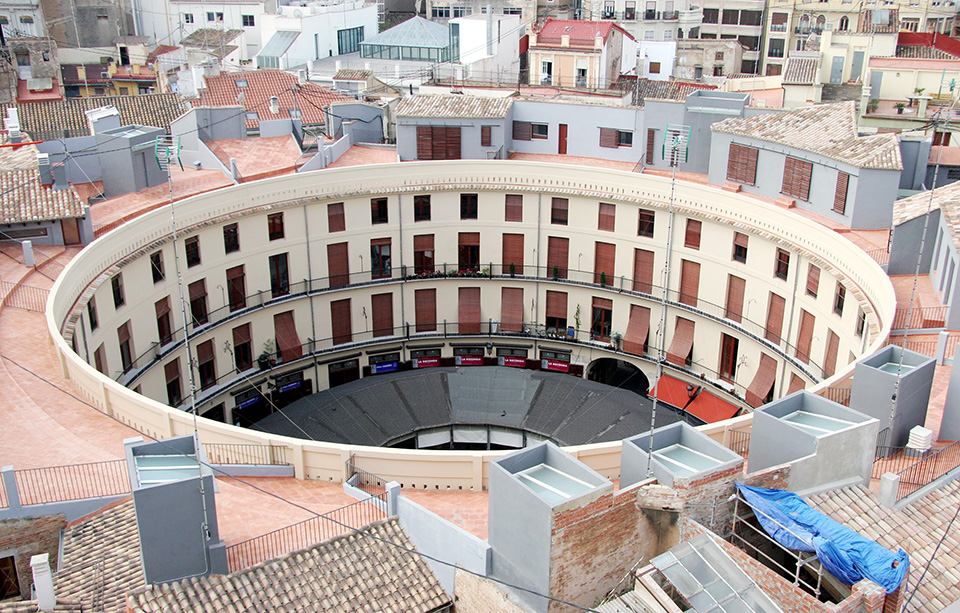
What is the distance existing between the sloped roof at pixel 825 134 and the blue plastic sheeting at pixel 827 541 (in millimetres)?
25029

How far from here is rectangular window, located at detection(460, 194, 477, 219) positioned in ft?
164

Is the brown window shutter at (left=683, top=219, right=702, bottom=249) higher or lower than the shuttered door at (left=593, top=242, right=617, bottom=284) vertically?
higher

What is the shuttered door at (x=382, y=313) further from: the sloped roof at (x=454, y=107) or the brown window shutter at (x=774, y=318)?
the brown window shutter at (x=774, y=318)

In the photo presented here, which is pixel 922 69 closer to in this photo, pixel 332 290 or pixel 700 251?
pixel 700 251

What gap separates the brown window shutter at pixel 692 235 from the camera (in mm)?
46397

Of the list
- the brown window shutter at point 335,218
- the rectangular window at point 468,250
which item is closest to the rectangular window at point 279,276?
the brown window shutter at point 335,218

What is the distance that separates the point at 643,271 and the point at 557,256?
4.84 meters

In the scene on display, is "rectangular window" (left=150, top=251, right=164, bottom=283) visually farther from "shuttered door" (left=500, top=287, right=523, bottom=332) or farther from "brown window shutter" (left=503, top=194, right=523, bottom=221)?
"shuttered door" (left=500, top=287, right=523, bottom=332)

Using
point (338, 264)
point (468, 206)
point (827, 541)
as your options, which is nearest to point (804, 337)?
point (468, 206)

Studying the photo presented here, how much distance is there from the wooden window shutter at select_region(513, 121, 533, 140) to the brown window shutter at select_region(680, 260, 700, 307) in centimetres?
1264

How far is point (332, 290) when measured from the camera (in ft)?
160

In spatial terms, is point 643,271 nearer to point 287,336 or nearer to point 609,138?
point 609,138

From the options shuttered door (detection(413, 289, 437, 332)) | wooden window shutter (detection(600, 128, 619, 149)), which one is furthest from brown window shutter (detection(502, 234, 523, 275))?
wooden window shutter (detection(600, 128, 619, 149))

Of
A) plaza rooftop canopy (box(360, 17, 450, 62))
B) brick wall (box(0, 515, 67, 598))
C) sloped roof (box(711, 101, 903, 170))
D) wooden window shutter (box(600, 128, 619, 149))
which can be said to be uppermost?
plaza rooftop canopy (box(360, 17, 450, 62))
